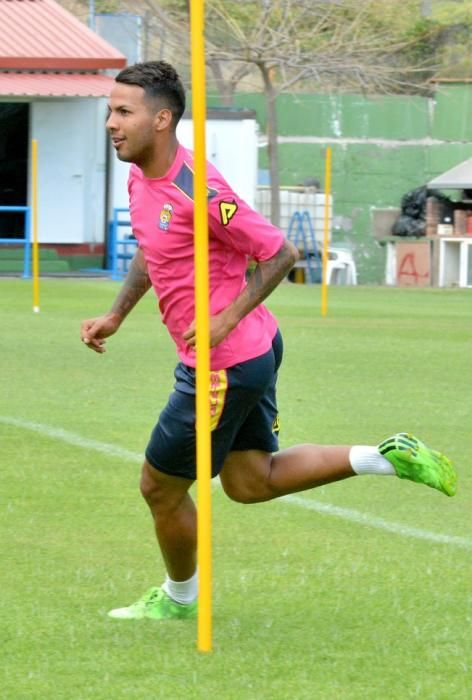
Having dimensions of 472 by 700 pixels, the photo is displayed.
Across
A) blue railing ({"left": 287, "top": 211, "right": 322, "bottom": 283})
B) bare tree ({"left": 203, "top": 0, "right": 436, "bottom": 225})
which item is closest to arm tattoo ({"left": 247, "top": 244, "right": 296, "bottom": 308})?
bare tree ({"left": 203, "top": 0, "right": 436, "bottom": 225})

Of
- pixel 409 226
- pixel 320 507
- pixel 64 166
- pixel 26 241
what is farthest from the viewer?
pixel 409 226

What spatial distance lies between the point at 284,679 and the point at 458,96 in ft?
96.2

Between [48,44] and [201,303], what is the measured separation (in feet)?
76.7

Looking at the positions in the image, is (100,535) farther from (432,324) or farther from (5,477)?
(432,324)

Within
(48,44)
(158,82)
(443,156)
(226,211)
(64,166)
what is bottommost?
(226,211)

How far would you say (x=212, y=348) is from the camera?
538 centimetres

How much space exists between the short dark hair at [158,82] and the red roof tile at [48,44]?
21.6 metres

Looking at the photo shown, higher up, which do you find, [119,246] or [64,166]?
[64,166]

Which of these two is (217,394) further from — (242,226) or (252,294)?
(242,226)

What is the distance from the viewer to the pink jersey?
5203 millimetres

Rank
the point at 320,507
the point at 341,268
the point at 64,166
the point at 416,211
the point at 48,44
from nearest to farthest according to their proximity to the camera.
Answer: the point at 320,507
the point at 48,44
the point at 64,166
the point at 341,268
the point at 416,211

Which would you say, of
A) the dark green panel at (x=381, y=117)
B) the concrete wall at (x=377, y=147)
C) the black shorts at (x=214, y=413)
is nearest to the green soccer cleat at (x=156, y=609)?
the black shorts at (x=214, y=413)

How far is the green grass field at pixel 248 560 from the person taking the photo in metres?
4.93

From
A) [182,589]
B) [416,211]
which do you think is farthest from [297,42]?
[182,589]
